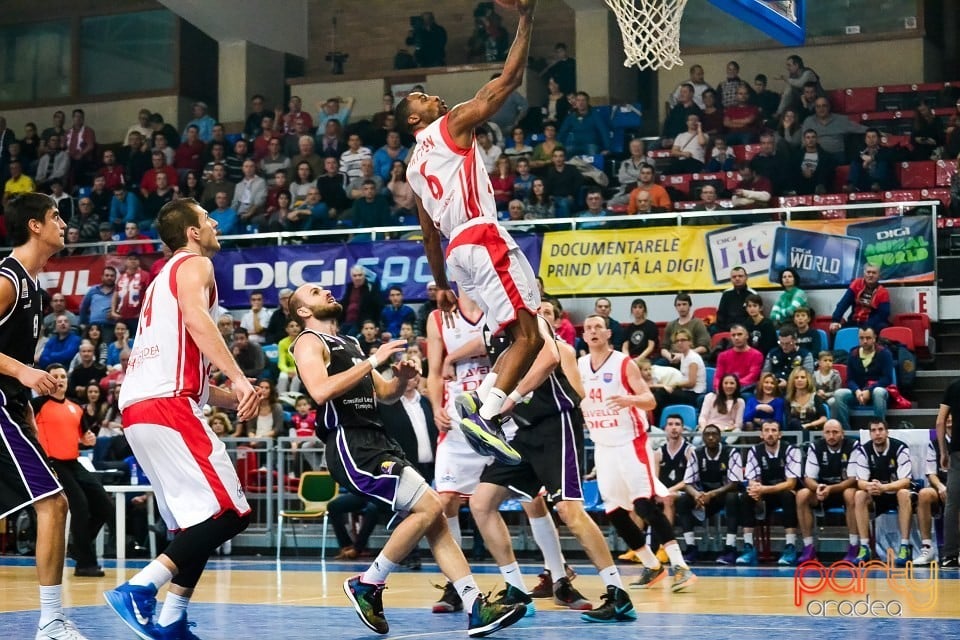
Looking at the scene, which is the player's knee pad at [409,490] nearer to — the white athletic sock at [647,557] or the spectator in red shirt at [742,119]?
the white athletic sock at [647,557]

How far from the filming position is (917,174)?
61.1ft

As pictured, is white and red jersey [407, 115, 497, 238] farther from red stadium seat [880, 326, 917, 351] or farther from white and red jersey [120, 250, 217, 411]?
red stadium seat [880, 326, 917, 351]

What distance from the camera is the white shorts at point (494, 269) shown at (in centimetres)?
726

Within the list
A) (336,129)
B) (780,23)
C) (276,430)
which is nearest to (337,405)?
(780,23)

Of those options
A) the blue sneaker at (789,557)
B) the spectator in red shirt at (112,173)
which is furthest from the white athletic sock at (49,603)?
the spectator in red shirt at (112,173)

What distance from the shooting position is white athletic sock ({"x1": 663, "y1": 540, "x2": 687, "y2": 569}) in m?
10.5

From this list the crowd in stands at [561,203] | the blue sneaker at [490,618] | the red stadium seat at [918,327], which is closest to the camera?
the blue sneaker at [490,618]

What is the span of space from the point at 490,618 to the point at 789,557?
23.3 ft

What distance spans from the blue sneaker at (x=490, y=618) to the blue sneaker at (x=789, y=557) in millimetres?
6912

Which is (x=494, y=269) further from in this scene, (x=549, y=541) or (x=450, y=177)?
(x=549, y=541)

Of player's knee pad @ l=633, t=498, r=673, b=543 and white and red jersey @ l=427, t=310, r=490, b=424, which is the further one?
player's knee pad @ l=633, t=498, r=673, b=543

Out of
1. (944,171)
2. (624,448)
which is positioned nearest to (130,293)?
(624,448)

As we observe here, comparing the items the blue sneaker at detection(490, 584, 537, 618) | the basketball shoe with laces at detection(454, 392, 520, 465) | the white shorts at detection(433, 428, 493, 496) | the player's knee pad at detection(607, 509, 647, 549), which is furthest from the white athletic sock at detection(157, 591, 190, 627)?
the player's knee pad at detection(607, 509, 647, 549)

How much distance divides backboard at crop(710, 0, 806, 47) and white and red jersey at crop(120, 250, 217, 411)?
586 cm
